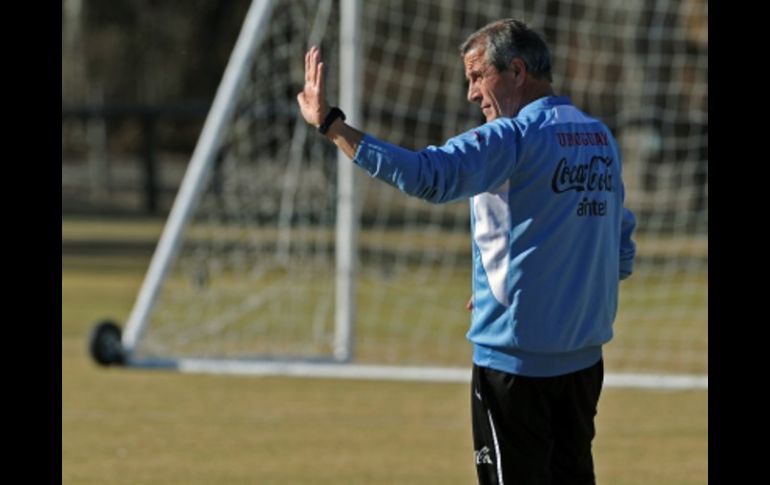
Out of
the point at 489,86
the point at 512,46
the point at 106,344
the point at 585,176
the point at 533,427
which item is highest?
the point at 512,46

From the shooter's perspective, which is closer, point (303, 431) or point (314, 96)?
point (314, 96)

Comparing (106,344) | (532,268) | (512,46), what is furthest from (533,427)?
(106,344)

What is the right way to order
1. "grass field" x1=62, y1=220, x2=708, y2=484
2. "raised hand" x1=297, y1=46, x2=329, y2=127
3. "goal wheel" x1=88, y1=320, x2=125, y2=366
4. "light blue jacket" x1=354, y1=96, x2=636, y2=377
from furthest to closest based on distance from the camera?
"goal wheel" x1=88, y1=320, x2=125, y2=366 < "grass field" x1=62, y1=220, x2=708, y2=484 < "light blue jacket" x1=354, y1=96, x2=636, y2=377 < "raised hand" x1=297, y1=46, x2=329, y2=127

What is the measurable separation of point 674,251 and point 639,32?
15.0ft

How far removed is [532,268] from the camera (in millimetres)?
5074

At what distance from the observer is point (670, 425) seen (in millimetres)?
9750

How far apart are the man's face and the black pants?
2.67 ft

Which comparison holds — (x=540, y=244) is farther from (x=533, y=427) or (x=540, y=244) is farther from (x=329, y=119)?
(x=329, y=119)

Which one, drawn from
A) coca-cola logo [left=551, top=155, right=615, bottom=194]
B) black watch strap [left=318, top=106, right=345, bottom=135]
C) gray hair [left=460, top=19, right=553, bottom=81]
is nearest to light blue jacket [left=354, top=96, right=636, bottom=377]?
coca-cola logo [left=551, top=155, right=615, bottom=194]

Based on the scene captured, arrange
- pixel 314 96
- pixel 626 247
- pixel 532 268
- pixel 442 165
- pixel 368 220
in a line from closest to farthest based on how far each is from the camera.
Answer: pixel 442 165 → pixel 314 96 → pixel 532 268 → pixel 626 247 → pixel 368 220

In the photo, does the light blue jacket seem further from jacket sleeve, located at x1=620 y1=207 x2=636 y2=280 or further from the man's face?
jacket sleeve, located at x1=620 y1=207 x2=636 y2=280

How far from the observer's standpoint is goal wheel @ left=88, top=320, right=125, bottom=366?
11555 mm

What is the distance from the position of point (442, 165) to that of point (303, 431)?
15.9 ft
